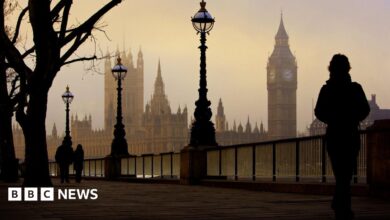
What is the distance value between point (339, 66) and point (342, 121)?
60 cm

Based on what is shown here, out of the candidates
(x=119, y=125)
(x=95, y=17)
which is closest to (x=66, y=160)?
(x=119, y=125)

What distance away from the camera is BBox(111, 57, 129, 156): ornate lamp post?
34.8 metres

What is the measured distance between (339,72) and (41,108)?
10.1 meters

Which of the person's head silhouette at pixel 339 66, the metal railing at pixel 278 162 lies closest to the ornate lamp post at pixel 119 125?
the metal railing at pixel 278 162

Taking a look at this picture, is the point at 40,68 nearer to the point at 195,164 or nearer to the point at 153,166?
the point at 195,164

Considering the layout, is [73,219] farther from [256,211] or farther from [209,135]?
[209,135]

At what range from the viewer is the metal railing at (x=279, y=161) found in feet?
55.4

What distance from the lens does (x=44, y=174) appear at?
59.9 ft

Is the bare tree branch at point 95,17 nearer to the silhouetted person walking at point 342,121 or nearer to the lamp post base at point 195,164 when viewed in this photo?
the lamp post base at point 195,164

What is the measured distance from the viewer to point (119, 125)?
35938 millimetres

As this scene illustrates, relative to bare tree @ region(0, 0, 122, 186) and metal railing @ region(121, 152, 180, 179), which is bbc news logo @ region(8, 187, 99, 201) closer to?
bare tree @ region(0, 0, 122, 186)

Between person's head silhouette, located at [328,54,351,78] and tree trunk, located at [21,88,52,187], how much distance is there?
32.4ft

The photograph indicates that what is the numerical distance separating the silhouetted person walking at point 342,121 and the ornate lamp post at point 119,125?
2561cm

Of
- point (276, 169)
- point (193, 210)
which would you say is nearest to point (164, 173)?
point (276, 169)
